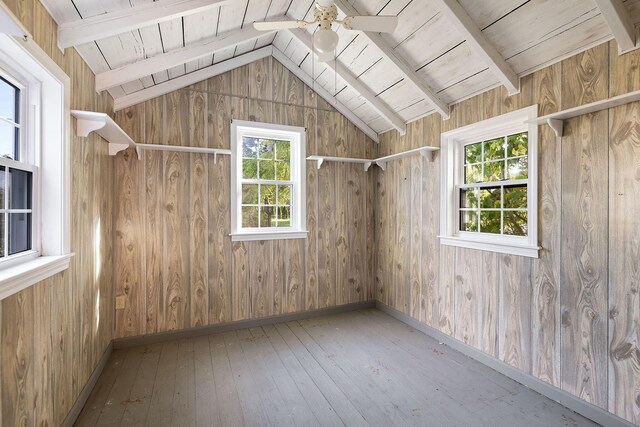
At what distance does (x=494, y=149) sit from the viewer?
9.41ft

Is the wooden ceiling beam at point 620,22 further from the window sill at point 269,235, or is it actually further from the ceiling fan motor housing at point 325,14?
the window sill at point 269,235

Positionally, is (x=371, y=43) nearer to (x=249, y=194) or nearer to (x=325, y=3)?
(x=325, y=3)

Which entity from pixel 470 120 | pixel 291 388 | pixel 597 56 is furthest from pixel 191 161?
pixel 597 56

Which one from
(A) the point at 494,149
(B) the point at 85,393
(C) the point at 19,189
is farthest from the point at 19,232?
(A) the point at 494,149

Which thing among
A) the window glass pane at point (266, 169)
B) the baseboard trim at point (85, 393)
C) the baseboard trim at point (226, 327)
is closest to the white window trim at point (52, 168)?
the baseboard trim at point (85, 393)

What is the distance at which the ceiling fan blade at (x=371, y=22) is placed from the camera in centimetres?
181

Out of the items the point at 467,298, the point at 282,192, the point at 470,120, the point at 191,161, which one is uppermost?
the point at 470,120

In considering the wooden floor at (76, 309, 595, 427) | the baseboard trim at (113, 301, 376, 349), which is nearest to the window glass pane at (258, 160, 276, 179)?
the baseboard trim at (113, 301, 376, 349)

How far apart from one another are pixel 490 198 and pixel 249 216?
254 centimetres

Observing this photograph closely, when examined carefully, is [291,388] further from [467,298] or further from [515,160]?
[515,160]

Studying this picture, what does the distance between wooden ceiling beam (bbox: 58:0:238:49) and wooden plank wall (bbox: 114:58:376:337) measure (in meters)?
1.32

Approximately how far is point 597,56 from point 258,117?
300 cm

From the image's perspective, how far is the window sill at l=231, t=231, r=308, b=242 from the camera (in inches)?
141

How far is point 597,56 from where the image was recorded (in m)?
2.05
